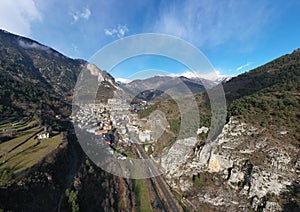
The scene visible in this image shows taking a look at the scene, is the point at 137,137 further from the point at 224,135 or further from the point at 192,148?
the point at 224,135

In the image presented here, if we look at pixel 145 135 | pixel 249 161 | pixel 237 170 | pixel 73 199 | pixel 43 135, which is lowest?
pixel 73 199

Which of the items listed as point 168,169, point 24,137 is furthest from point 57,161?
A: point 168,169

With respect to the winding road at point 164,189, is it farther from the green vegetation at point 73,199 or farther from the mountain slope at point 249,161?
the green vegetation at point 73,199

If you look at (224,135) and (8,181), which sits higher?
(224,135)

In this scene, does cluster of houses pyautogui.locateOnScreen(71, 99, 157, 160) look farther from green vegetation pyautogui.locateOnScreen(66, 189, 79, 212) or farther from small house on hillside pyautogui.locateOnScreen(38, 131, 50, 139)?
green vegetation pyautogui.locateOnScreen(66, 189, 79, 212)

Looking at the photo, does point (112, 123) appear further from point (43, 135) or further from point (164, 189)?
point (164, 189)

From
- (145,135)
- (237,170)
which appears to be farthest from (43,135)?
(237,170)
